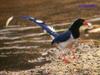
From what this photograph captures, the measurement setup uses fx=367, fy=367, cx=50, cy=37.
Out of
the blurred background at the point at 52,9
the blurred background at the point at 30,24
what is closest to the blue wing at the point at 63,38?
the blurred background at the point at 30,24

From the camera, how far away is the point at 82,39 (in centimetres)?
694

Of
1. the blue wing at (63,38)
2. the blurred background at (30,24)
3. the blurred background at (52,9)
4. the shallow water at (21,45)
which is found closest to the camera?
the blue wing at (63,38)

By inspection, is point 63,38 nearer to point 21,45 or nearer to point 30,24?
point 21,45

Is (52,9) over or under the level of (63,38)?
under

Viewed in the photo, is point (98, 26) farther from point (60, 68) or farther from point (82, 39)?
point (60, 68)

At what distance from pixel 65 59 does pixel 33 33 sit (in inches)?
77.0

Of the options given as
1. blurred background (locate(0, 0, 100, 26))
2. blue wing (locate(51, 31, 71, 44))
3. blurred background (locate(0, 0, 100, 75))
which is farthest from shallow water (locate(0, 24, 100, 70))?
blurred background (locate(0, 0, 100, 26))

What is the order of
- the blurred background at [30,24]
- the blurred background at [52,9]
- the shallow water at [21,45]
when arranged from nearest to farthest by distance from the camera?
the shallow water at [21,45] < the blurred background at [30,24] < the blurred background at [52,9]

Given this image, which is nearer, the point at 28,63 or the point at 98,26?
the point at 28,63

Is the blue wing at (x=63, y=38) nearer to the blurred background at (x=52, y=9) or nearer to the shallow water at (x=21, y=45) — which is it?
the shallow water at (x=21, y=45)

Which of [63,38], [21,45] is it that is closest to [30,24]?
[21,45]

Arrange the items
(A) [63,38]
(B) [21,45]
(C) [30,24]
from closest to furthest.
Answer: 1. (A) [63,38]
2. (B) [21,45]
3. (C) [30,24]

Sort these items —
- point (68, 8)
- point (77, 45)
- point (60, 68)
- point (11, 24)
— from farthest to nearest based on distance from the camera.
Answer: point (68, 8) → point (11, 24) → point (77, 45) → point (60, 68)

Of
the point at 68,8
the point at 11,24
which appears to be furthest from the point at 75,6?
the point at 11,24
